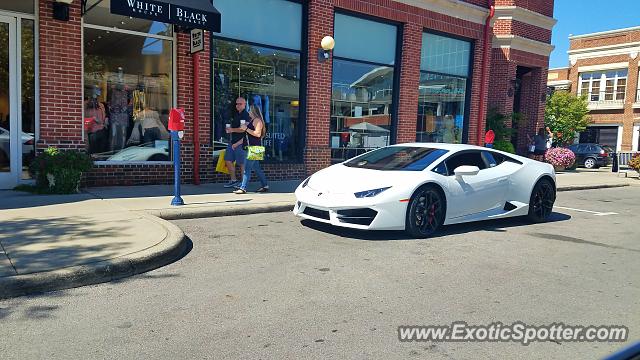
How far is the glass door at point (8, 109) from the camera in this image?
8242mm

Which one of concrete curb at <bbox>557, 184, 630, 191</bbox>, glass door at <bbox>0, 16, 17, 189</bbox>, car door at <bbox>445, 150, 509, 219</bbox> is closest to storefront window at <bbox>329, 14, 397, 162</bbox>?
concrete curb at <bbox>557, 184, 630, 191</bbox>

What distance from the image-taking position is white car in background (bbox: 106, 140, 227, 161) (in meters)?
9.60

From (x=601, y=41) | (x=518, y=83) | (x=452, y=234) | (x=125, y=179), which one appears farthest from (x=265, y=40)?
(x=601, y=41)

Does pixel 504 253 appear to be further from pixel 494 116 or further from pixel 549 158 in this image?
pixel 549 158

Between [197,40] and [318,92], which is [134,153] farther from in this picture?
[318,92]

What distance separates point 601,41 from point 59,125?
1607 inches

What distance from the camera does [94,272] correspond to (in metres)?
4.36

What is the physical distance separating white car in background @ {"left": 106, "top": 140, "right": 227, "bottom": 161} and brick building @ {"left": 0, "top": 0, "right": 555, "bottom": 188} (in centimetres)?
2

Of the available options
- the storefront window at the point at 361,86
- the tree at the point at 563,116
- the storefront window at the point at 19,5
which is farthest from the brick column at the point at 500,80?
the tree at the point at 563,116

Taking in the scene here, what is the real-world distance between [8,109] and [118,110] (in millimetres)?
1892

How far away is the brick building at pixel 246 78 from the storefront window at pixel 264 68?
0.09ft

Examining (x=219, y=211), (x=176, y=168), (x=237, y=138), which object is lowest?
(x=219, y=211)

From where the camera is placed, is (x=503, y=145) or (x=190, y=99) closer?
(x=190, y=99)

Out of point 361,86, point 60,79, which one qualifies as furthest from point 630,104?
point 60,79
